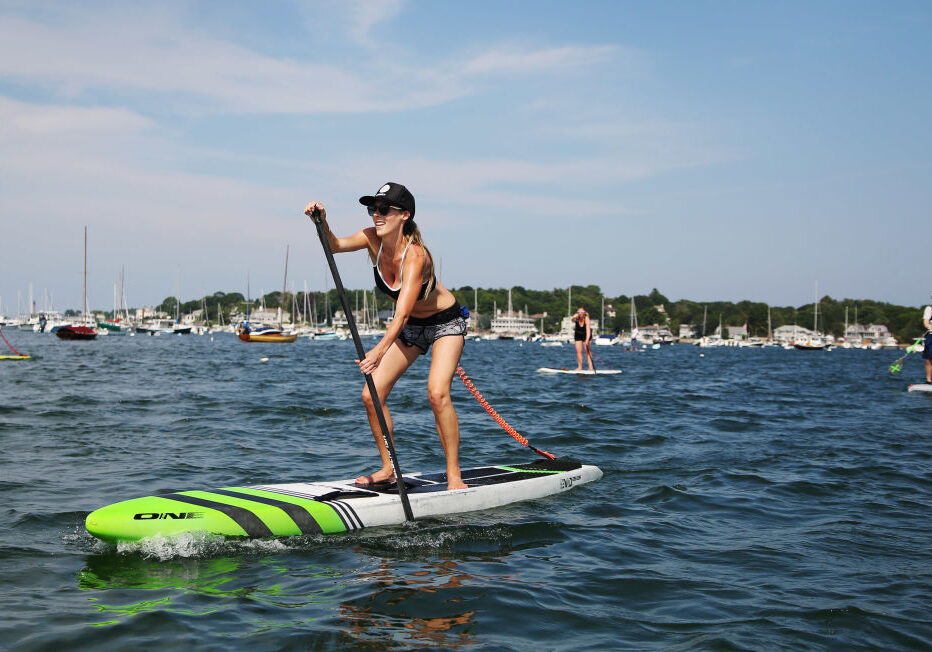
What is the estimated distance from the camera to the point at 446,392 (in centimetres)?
599

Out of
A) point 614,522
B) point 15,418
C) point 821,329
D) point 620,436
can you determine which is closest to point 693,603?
point 614,522

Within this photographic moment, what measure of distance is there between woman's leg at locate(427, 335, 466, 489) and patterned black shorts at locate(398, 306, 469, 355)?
6 centimetres

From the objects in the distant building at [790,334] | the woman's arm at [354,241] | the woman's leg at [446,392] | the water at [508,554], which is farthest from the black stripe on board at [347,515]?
the distant building at [790,334]

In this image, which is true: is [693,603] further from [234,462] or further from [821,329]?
[821,329]

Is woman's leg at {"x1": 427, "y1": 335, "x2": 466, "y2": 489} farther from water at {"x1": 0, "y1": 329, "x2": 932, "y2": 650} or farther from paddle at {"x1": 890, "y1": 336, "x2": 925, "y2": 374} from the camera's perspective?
paddle at {"x1": 890, "y1": 336, "x2": 925, "y2": 374}

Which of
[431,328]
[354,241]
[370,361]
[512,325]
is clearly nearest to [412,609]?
[370,361]

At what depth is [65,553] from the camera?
477 centimetres

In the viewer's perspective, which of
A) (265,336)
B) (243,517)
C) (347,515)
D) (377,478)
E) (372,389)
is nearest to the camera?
(243,517)

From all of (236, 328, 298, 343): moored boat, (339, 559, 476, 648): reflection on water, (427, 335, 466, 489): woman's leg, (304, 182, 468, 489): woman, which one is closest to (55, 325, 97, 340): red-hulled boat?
(236, 328, 298, 343): moored boat

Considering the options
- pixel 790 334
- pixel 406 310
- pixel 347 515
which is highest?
pixel 406 310

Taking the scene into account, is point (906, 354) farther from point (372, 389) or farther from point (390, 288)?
point (372, 389)

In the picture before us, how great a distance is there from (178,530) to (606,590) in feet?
9.14

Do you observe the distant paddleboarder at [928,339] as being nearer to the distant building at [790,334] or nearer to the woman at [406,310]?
the woman at [406,310]

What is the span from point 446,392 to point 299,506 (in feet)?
4.90
